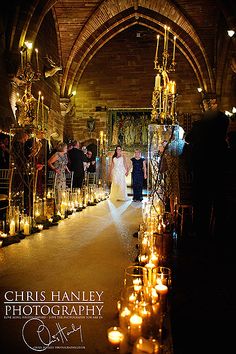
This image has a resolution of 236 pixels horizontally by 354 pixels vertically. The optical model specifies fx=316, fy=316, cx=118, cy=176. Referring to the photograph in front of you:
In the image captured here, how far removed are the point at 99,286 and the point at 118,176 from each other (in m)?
8.37

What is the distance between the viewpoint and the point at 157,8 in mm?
13047

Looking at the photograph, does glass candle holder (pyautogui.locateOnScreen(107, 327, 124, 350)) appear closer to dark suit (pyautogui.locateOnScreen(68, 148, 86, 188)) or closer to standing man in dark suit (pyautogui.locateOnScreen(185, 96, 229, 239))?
standing man in dark suit (pyautogui.locateOnScreen(185, 96, 229, 239))

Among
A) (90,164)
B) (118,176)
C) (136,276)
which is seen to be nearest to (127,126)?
(90,164)

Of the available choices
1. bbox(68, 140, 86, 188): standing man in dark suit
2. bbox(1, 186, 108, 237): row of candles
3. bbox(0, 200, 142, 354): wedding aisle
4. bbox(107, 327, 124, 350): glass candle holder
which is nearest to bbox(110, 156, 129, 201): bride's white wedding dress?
bbox(1, 186, 108, 237): row of candles

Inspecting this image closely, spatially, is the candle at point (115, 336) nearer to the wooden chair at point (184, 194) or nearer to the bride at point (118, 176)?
the wooden chair at point (184, 194)

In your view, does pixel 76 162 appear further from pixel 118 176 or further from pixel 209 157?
pixel 209 157

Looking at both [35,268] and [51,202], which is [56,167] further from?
[35,268]

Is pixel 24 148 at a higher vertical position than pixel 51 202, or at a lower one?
higher

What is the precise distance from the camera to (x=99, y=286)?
105 inches

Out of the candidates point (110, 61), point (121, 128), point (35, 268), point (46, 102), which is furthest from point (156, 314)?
point (110, 61)

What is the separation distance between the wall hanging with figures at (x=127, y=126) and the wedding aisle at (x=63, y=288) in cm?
1134

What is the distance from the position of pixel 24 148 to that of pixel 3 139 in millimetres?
2529

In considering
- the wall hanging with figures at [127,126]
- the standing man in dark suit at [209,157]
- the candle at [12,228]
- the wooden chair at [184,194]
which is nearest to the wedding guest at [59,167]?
the candle at [12,228]
